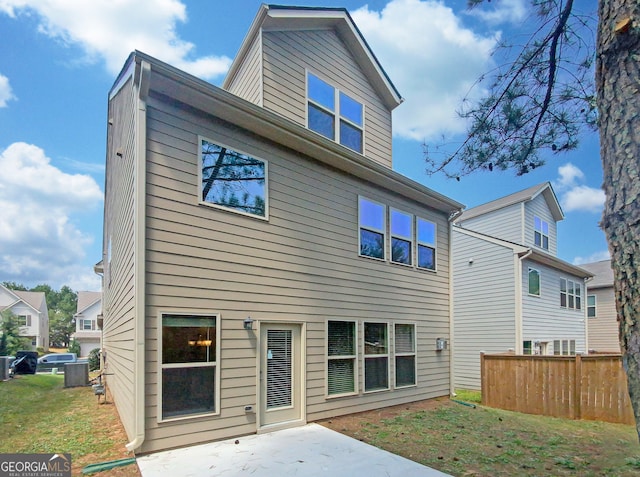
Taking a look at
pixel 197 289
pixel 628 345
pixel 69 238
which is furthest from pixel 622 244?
pixel 69 238

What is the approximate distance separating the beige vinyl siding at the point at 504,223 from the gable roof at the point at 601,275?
6.62 meters

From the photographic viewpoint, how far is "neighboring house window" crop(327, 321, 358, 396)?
7184 mm

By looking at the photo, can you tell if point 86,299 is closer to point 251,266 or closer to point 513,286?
point 513,286

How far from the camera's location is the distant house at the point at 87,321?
107 ft

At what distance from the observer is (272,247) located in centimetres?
653

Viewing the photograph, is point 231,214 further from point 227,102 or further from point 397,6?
point 397,6

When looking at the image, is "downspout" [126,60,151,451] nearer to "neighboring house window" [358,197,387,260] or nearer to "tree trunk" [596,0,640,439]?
"neighboring house window" [358,197,387,260]

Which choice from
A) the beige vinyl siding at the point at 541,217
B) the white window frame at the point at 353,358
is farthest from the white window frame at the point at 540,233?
the white window frame at the point at 353,358

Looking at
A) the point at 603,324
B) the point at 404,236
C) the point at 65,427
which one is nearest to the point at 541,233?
the point at 603,324

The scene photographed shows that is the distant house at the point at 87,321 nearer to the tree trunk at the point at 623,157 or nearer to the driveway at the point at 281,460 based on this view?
the driveway at the point at 281,460

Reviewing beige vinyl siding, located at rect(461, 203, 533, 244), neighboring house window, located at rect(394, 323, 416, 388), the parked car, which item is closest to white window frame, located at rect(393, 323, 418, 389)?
neighboring house window, located at rect(394, 323, 416, 388)

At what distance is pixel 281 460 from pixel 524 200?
567 inches

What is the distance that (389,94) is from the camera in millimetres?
10000

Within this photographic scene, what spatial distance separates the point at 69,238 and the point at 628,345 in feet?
284
